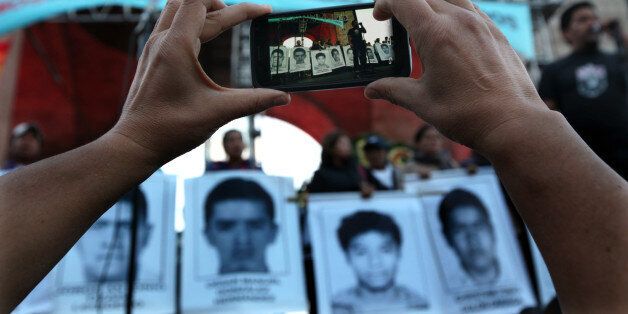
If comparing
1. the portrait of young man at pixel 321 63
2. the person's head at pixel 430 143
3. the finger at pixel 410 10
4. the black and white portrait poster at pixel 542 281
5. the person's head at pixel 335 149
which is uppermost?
the person's head at pixel 430 143

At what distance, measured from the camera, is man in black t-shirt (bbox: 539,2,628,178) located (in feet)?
11.4

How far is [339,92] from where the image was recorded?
7.81 m

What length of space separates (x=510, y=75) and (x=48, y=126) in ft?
24.1

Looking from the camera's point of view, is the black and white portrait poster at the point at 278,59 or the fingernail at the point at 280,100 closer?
the fingernail at the point at 280,100

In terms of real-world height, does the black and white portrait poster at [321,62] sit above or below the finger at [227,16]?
below

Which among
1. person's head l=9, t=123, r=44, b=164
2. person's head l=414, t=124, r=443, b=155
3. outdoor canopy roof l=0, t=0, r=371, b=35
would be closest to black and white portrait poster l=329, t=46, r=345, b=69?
outdoor canopy roof l=0, t=0, r=371, b=35

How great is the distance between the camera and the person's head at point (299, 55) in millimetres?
1044

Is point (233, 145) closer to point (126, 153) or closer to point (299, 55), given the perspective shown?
Result: point (299, 55)

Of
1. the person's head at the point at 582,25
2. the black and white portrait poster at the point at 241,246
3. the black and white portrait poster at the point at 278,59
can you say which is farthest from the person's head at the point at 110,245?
the person's head at the point at 582,25

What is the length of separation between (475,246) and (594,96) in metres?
1.26

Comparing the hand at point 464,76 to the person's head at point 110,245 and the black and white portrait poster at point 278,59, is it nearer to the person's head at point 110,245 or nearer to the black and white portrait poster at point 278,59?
the black and white portrait poster at point 278,59

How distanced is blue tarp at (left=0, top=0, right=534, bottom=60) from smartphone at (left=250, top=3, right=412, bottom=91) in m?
3.24

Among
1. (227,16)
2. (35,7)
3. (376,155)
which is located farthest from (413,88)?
(35,7)

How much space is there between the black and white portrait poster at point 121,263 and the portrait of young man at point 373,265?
1.03m
